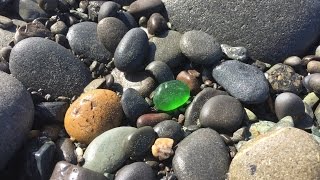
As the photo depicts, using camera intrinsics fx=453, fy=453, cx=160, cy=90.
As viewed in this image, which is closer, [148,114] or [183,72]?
[148,114]

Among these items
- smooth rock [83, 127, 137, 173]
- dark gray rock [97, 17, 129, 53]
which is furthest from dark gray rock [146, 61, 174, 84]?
smooth rock [83, 127, 137, 173]

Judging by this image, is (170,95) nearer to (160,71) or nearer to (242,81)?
(160,71)

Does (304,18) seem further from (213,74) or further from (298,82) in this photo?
(213,74)

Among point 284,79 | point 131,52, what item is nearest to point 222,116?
point 284,79

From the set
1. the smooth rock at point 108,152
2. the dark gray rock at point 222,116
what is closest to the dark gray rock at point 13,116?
the smooth rock at point 108,152

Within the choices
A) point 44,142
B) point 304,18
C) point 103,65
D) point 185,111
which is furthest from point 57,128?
point 304,18
